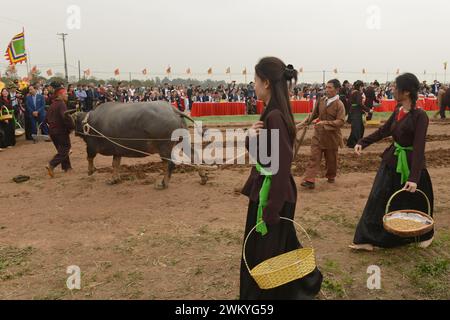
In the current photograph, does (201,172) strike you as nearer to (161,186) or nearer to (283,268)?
(161,186)

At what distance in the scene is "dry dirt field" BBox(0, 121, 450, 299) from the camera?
3.69 metres

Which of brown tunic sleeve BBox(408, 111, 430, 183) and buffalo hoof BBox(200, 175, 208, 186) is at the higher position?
brown tunic sleeve BBox(408, 111, 430, 183)

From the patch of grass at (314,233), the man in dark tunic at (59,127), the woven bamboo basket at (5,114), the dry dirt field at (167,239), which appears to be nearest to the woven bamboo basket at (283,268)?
the dry dirt field at (167,239)

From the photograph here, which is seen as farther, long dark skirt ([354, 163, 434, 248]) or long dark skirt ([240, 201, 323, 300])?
long dark skirt ([354, 163, 434, 248])

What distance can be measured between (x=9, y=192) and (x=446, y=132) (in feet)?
44.2

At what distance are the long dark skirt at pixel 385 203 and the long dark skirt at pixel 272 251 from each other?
1.53m

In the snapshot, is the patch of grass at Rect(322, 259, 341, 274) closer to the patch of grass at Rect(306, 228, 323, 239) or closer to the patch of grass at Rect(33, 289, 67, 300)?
the patch of grass at Rect(306, 228, 323, 239)

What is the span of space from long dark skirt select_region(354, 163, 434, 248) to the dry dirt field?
166 millimetres

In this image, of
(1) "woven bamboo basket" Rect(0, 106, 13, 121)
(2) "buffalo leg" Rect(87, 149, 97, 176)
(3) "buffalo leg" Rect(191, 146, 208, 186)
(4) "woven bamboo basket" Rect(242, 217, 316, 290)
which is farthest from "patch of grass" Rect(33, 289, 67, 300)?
(1) "woven bamboo basket" Rect(0, 106, 13, 121)

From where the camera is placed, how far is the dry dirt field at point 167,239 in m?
3.69

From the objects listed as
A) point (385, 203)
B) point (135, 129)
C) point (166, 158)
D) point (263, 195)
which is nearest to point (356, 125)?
point (166, 158)

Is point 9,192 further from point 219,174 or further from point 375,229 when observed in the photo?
point 375,229

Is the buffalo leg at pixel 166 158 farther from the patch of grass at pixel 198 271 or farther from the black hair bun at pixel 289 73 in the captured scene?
the black hair bun at pixel 289 73
